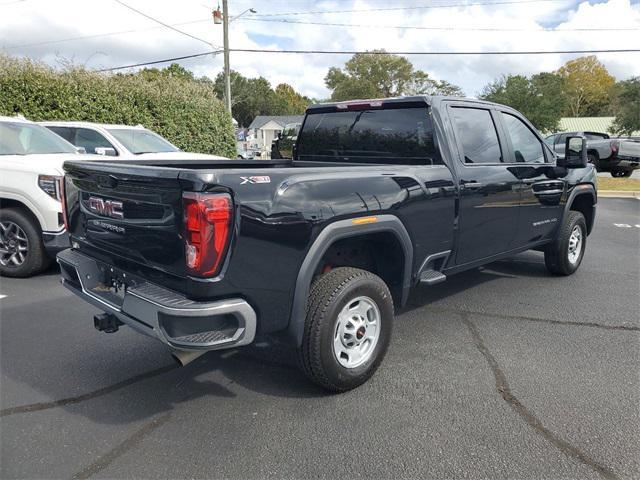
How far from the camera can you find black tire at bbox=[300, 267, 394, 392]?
9.67 ft

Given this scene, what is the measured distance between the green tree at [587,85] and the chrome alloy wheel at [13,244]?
89680 millimetres

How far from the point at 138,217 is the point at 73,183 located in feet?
3.17

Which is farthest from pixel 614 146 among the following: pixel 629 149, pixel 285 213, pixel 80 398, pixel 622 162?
pixel 80 398

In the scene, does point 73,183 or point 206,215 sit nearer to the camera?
point 206,215

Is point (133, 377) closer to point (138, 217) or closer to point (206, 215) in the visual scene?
point (138, 217)

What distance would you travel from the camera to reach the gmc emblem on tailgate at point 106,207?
9.75 ft

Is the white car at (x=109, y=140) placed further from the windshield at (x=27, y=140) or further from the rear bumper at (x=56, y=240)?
the rear bumper at (x=56, y=240)

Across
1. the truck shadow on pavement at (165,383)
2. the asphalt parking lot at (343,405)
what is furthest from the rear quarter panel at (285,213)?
the truck shadow on pavement at (165,383)

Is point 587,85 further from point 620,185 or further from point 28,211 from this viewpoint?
point 28,211

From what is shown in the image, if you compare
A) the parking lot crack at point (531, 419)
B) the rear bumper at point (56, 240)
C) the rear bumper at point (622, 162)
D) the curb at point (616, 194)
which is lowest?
the parking lot crack at point (531, 419)

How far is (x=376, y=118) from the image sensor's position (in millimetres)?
4328

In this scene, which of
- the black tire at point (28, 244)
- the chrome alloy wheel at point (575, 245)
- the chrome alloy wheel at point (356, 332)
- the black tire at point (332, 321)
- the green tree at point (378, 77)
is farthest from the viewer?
the green tree at point (378, 77)

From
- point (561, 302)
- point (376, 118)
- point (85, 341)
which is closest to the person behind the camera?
point (85, 341)

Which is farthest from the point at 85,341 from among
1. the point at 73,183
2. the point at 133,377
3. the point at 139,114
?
the point at 139,114
